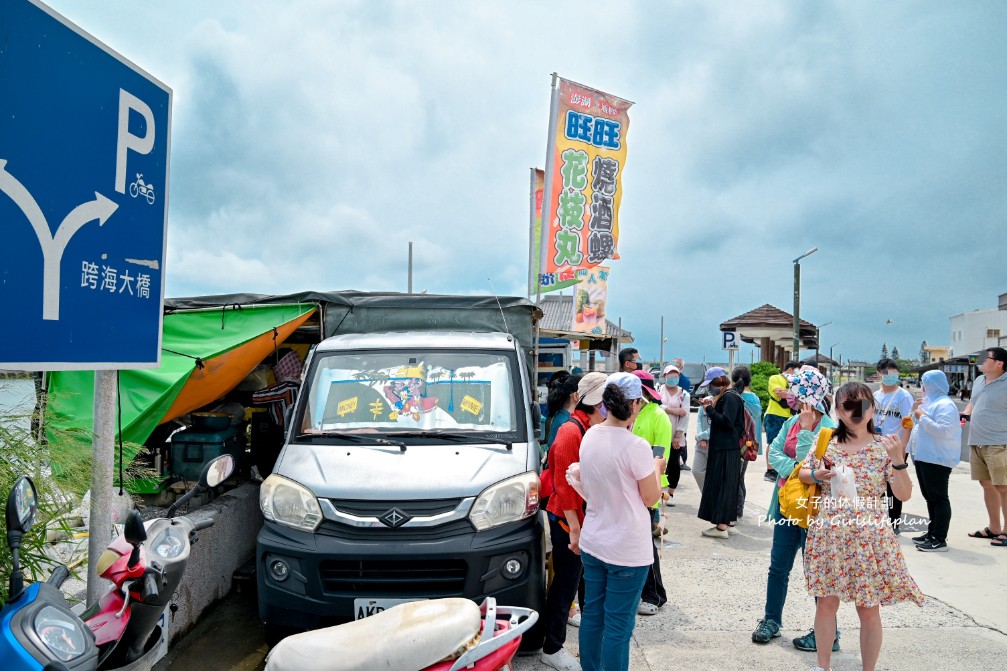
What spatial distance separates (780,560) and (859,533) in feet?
2.94

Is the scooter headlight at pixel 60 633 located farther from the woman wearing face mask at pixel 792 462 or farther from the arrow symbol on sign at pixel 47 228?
the woman wearing face mask at pixel 792 462

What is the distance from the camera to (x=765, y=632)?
4613mm

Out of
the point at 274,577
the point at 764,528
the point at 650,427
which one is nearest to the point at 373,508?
the point at 274,577

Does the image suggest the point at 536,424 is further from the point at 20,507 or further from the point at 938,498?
the point at 938,498

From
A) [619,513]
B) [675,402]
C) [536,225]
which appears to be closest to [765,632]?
[619,513]

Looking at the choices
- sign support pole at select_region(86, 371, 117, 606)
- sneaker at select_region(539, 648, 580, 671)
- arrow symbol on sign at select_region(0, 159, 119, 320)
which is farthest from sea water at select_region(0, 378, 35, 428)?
sneaker at select_region(539, 648, 580, 671)

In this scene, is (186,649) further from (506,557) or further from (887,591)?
(887,591)

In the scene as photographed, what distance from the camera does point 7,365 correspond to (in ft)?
8.16

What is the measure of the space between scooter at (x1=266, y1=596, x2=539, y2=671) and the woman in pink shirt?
100 cm

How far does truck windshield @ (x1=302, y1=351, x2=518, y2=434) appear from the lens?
487 centimetres

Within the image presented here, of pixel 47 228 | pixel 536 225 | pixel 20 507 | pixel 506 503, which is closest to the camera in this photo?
pixel 20 507

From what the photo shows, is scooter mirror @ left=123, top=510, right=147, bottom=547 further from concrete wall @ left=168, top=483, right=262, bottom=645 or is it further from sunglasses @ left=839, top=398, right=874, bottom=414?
sunglasses @ left=839, top=398, right=874, bottom=414

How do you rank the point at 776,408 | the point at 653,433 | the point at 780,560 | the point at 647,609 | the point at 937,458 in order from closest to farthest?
the point at 780,560
the point at 653,433
the point at 647,609
the point at 937,458
the point at 776,408

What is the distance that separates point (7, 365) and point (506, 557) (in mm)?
2731
